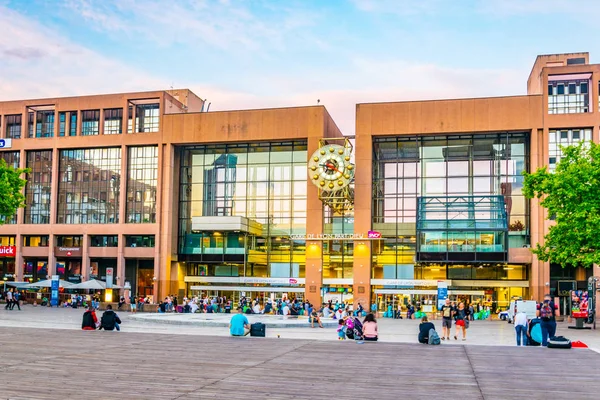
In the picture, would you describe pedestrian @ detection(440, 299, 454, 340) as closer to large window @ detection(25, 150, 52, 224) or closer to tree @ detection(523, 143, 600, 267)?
tree @ detection(523, 143, 600, 267)

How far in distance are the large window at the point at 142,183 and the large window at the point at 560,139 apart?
3981cm

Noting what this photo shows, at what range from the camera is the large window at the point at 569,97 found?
62.6 metres

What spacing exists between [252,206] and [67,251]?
2144cm

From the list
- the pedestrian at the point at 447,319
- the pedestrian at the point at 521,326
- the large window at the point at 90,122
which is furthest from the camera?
the large window at the point at 90,122

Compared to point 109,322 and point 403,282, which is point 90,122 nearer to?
point 403,282

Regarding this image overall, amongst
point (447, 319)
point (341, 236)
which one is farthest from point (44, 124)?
point (447, 319)

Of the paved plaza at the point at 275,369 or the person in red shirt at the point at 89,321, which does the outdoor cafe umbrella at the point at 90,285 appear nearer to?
the person in red shirt at the point at 89,321

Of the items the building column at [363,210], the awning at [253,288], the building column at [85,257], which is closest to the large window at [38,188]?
the building column at [85,257]

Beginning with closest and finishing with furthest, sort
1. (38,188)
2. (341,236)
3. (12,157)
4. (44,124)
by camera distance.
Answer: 1. (341,236)
2. (38,188)
3. (44,124)
4. (12,157)

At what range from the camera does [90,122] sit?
76000 millimetres

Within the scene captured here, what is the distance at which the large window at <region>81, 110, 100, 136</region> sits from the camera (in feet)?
249

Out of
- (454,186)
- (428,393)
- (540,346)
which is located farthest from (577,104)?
(428,393)

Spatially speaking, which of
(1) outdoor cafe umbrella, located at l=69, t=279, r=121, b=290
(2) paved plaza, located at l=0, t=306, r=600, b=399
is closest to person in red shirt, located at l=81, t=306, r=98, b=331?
(2) paved plaza, located at l=0, t=306, r=600, b=399

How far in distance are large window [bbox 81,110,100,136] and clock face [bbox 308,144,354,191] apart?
87.0 feet
